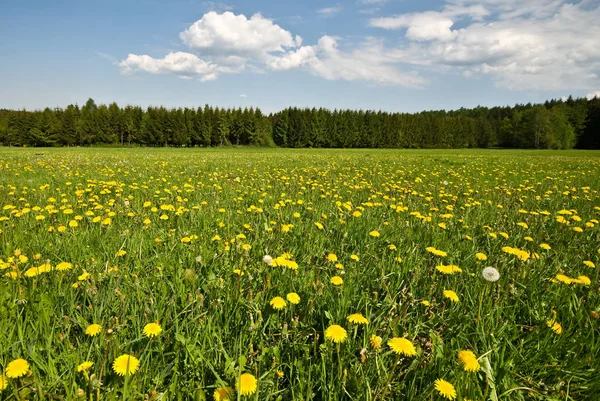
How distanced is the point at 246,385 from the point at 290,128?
71.3 metres

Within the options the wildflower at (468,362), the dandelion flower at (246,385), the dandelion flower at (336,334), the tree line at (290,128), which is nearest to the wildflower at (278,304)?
the dandelion flower at (336,334)

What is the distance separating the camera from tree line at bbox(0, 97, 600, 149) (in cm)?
5753

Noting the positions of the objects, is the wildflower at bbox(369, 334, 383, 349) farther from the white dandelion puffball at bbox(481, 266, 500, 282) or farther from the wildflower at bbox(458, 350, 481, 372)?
the white dandelion puffball at bbox(481, 266, 500, 282)

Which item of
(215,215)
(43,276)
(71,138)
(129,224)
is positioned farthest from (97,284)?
(71,138)

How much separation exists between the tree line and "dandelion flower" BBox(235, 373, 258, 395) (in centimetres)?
6681

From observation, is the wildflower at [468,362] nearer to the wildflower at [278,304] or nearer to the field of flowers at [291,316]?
the field of flowers at [291,316]

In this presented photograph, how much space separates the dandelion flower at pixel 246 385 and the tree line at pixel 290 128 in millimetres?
66805

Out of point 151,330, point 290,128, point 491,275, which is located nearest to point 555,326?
point 491,275

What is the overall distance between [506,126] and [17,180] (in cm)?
9893

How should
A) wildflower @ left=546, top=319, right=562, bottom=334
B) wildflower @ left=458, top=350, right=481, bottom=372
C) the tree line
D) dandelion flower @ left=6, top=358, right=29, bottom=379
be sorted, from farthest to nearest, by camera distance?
the tree line → wildflower @ left=546, top=319, right=562, bottom=334 → wildflower @ left=458, top=350, right=481, bottom=372 → dandelion flower @ left=6, top=358, right=29, bottom=379

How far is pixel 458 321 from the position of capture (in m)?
1.67

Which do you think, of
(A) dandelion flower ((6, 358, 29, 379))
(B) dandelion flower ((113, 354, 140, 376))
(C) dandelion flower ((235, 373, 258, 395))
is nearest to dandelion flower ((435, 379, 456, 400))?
(C) dandelion flower ((235, 373, 258, 395))

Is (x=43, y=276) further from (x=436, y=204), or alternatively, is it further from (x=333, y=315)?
(x=436, y=204)

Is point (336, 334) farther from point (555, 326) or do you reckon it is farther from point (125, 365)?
point (555, 326)
